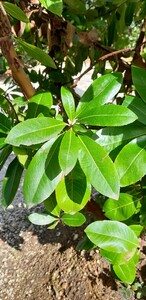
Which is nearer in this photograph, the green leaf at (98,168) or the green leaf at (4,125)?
the green leaf at (98,168)

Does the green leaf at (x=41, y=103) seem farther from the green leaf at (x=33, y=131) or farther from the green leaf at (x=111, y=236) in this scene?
the green leaf at (x=111, y=236)

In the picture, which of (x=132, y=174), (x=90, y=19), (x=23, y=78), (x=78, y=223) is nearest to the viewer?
(x=132, y=174)

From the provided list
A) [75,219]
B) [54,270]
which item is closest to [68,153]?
[75,219]

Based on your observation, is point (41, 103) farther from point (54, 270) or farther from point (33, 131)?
point (54, 270)

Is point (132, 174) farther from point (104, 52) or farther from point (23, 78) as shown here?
point (104, 52)

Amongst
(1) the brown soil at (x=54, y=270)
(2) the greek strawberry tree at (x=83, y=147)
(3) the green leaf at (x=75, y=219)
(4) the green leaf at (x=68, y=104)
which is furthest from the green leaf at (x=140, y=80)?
(1) the brown soil at (x=54, y=270)

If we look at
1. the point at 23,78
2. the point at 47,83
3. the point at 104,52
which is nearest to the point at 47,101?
the point at 23,78
